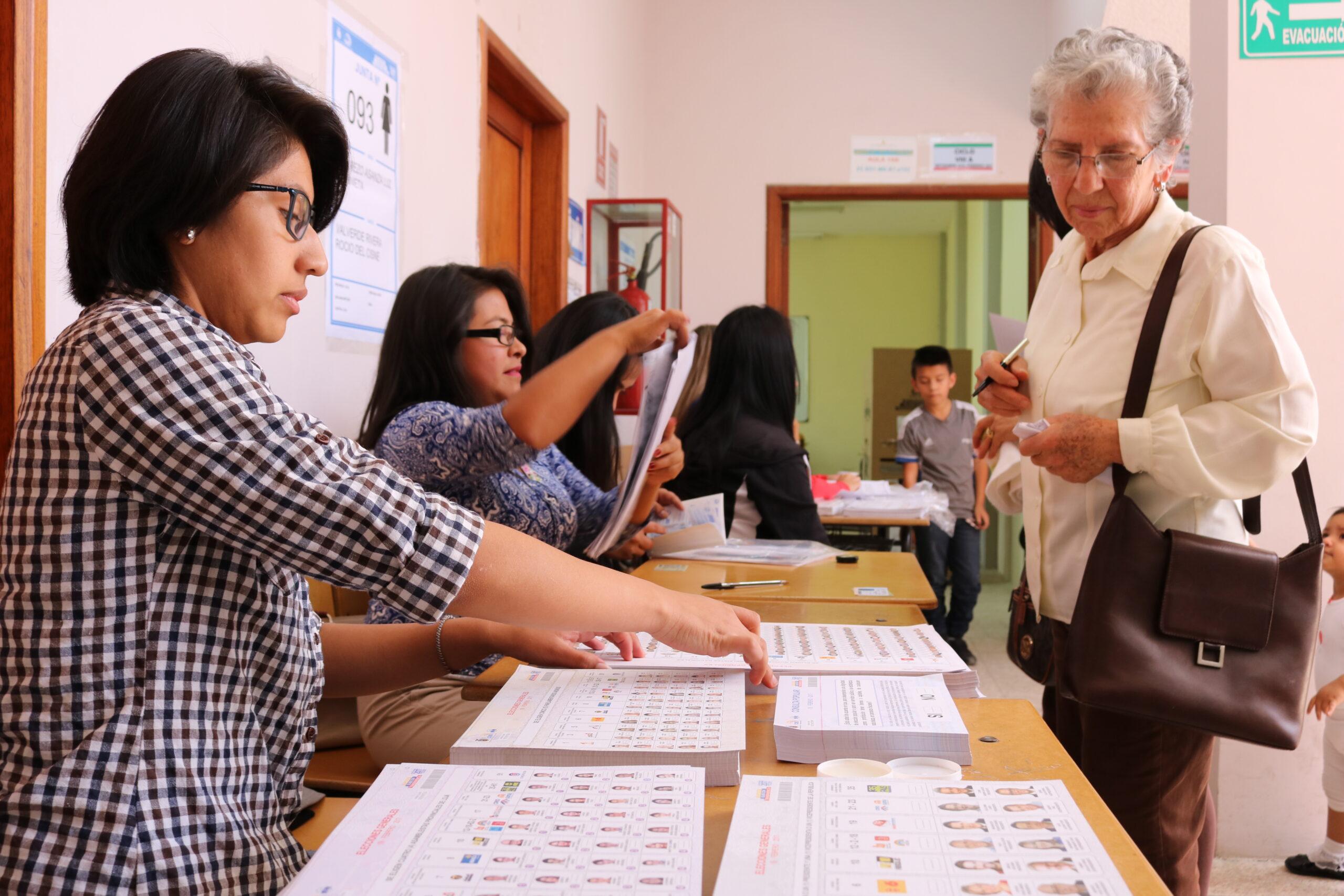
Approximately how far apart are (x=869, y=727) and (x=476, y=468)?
40.0 inches

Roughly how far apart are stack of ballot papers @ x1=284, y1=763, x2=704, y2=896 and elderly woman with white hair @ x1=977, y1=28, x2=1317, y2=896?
0.89 meters

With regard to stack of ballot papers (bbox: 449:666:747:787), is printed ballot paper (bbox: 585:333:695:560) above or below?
above

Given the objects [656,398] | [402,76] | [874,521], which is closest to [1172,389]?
[656,398]

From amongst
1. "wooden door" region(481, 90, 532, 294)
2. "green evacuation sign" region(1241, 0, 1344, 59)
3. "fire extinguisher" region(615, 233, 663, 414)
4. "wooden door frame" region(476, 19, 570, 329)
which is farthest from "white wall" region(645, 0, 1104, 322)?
"green evacuation sign" region(1241, 0, 1344, 59)

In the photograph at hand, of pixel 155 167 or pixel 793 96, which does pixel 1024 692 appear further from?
pixel 155 167

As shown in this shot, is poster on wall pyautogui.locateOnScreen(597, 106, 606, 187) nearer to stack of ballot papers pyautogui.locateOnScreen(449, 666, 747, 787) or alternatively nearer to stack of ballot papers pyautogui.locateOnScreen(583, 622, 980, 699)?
stack of ballot papers pyautogui.locateOnScreen(583, 622, 980, 699)

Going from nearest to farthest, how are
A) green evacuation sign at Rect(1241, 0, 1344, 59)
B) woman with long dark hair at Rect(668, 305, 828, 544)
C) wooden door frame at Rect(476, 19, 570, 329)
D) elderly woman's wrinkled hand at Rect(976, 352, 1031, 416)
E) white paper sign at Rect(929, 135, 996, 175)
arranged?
elderly woman's wrinkled hand at Rect(976, 352, 1031, 416), green evacuation sign at Rect(1241, 0, 1344, 59), woman with long dark hair at Rect(668, 305, 828, 544), wooden door frame at Rect(476, 19, 570, 329), white paper sign at Rect(929, 135, 996, 175)

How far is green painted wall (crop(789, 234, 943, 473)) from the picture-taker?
1090 cm

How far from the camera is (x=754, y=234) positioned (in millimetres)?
5945

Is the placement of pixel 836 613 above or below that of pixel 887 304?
below

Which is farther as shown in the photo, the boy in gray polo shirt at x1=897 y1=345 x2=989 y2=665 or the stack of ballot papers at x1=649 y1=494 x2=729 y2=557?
the boy in gray polo shirt at x1=897 y1=345 x2=989 y2=665

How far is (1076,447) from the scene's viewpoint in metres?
1.47

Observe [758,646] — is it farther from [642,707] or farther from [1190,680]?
[1190,680]

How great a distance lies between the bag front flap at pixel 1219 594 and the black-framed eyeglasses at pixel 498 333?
1.28 meters
